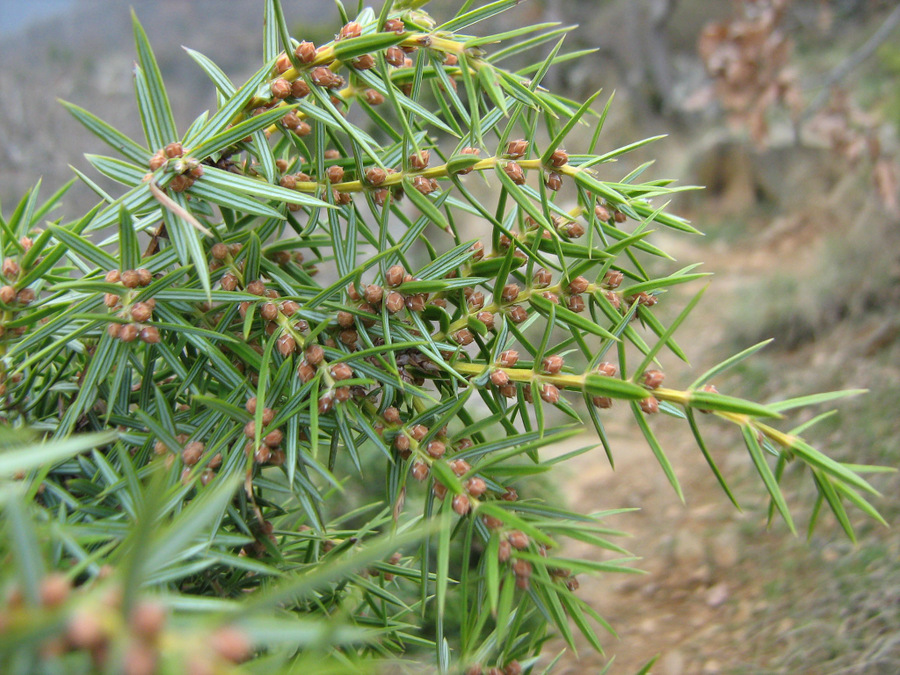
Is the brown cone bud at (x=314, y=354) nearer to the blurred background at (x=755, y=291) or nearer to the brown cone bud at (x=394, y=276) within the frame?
the brown cone bud at (x=394, y=276)

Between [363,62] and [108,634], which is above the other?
[363,62]

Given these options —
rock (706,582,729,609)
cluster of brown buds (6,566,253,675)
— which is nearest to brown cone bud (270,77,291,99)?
cluster of brown buds (6,566,253,675)

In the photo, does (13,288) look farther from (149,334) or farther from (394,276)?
(394,276)

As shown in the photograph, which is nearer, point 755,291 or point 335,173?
point 335,173

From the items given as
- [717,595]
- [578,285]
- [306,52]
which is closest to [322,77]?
[306,52]

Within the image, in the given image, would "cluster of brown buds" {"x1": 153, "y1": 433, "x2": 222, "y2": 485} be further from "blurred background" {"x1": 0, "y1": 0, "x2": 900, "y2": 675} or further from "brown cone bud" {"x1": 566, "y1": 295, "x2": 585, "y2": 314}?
"blurred background" {"x1": 0, "y1": 0, "x2": 900, "y2": 675}

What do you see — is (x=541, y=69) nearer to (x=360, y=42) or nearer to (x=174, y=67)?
(x=360, y=42)

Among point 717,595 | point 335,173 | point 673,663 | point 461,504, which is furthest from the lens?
point 717,595

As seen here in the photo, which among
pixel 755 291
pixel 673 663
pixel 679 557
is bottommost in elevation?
pixel 673 663

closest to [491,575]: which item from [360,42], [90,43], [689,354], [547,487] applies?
[360,42]
